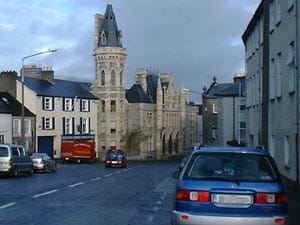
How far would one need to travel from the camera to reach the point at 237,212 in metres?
9.29

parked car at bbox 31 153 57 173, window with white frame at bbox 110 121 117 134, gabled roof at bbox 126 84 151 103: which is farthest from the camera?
gabled roof at bbox 126 84 151 103

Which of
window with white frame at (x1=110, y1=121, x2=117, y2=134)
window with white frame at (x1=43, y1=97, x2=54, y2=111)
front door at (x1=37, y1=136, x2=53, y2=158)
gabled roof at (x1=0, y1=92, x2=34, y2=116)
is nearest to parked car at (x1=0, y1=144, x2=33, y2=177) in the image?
gabled roof at (x1=0, y1=92, x2=34, y2=116)

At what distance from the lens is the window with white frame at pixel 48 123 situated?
74.6m

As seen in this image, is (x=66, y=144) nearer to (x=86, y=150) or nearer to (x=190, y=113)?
Answer: (x=86, y=150)

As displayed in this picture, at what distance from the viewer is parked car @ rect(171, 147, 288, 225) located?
30.5 feet

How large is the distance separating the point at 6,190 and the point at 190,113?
109 metres

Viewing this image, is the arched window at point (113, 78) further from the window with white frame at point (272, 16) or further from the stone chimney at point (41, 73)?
the window with white frame at point (272, 16)

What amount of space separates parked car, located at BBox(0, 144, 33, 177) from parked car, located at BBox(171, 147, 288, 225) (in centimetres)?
2372

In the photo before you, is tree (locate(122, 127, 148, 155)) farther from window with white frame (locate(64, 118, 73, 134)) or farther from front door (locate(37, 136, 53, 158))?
front door (locate(37, 136, 53, 158))

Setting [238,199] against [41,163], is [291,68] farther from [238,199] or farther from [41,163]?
[41,163]

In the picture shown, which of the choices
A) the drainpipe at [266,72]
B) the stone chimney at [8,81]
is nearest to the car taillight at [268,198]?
the drainpipe at [266,72]

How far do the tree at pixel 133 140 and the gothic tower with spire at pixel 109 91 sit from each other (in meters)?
1.47

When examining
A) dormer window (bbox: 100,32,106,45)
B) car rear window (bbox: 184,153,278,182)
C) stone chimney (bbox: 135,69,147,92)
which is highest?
dormer window (bbox: 100,32,106,45)

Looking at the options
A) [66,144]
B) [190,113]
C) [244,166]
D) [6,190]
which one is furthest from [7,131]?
[190,113]
